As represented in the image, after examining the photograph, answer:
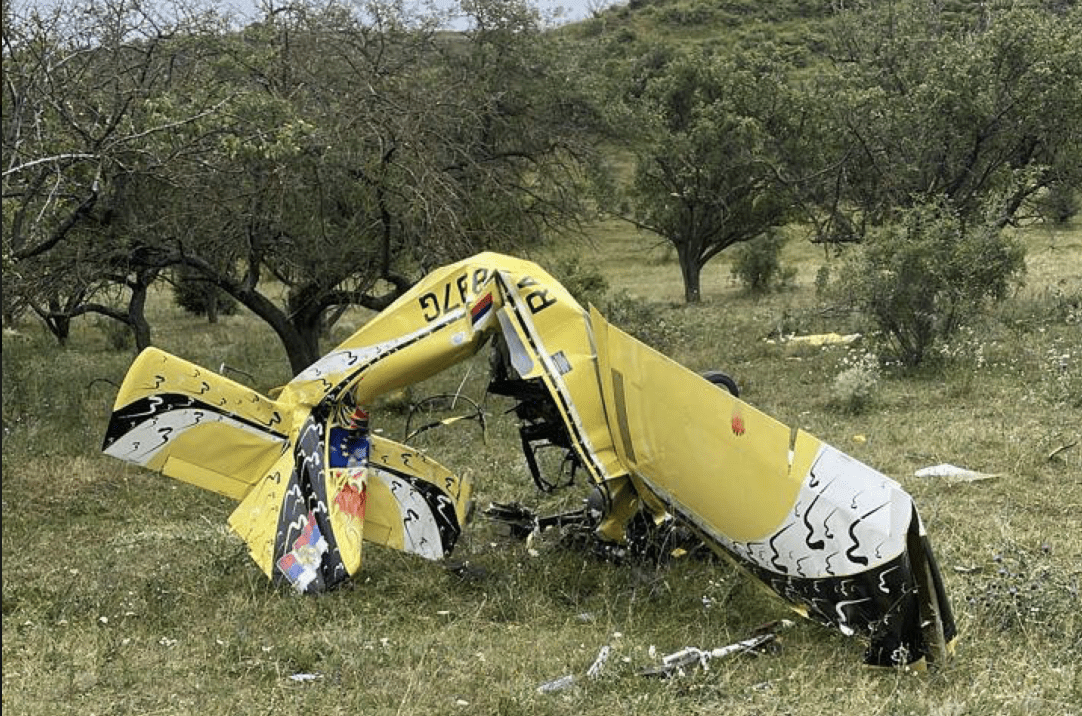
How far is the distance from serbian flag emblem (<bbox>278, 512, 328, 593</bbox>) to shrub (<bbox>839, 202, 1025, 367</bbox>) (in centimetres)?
982

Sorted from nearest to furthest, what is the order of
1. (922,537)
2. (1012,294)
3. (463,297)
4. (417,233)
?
1. (922,537)
2. (463,297)
3. (417,233)
4. (1012,294)

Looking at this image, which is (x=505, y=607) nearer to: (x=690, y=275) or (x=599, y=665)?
(x=599, y=665)

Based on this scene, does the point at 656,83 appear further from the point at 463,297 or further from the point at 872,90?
the point at 463,297

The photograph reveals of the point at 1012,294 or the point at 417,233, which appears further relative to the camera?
the point at 1012,294

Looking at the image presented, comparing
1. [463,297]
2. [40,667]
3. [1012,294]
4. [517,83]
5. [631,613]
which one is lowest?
[1012,294]

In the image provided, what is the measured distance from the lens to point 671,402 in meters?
5.66

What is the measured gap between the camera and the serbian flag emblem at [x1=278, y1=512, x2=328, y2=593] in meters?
6.32

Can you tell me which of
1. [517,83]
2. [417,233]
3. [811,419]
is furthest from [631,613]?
[517,83]

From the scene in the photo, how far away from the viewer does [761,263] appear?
82.6 ft

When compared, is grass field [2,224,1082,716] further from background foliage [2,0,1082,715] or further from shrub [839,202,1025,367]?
shrub [839,202,1025,367]

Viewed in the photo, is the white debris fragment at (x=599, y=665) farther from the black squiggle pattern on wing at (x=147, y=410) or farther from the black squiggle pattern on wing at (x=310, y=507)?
the black squiggle pattern on wing at (x=147, y=410)

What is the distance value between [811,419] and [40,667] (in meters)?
8.32

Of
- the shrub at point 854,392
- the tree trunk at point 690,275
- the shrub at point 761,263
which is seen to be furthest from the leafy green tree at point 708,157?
the shrub at point 854,392

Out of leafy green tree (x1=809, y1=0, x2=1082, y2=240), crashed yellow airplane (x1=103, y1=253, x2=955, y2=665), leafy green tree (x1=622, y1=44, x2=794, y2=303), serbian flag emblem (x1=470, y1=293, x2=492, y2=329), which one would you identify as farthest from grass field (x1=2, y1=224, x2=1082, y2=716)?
leafy green tree (x1=622, y1=44, x2=794, y2=303)
